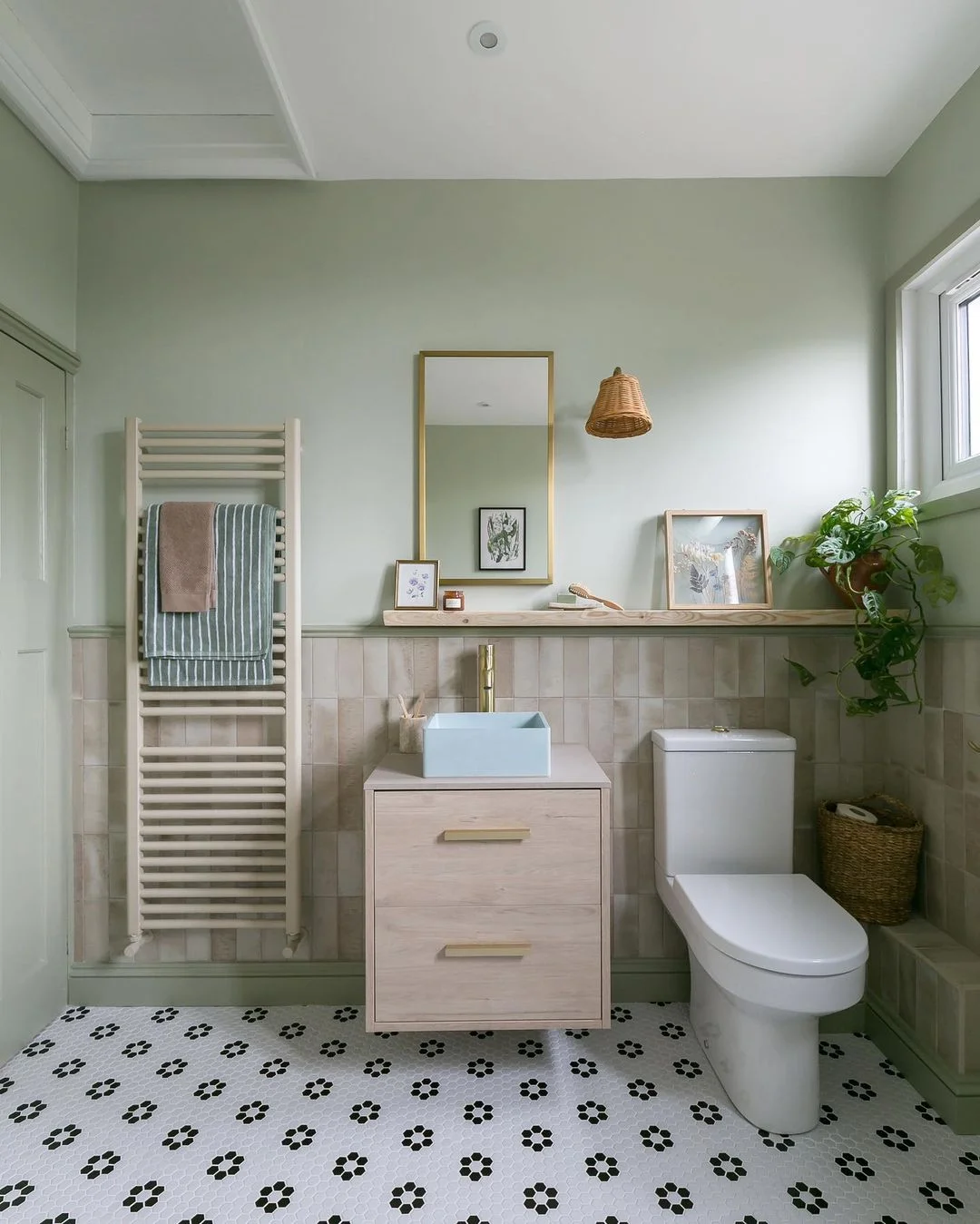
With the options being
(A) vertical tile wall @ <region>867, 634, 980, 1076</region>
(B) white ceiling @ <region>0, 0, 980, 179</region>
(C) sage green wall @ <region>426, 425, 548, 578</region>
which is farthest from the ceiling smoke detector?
(A) vertical tile wall @ <region>867, 634, 980, 1076</region>

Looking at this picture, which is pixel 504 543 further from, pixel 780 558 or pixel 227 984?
pixel 227 984

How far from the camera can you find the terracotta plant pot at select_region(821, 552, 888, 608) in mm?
1932

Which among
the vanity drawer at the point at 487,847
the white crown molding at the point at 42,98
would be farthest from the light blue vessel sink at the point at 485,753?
the white crown molding at the point at 42,98

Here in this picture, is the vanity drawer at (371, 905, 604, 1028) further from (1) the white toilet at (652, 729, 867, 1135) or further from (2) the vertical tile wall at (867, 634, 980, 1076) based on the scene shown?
(2) the vertical tile wall at (867, 634, 980, 1076)

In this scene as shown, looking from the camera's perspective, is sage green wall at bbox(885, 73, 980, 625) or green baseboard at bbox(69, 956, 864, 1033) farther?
green baseboard at bbox(69, 956, 864, 1033)

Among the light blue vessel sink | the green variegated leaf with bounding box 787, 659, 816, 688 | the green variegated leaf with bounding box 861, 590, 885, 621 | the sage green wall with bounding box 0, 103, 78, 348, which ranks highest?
the sage green wall with bounding box 0, 103, 78, 348

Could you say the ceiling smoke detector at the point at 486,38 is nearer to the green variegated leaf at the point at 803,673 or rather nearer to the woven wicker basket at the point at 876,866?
the green variegated leaf at the point at 803,673

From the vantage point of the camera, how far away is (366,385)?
209 cm

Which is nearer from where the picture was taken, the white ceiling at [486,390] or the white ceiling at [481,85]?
the white ceiling at [481,85]

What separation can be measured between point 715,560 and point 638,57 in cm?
131

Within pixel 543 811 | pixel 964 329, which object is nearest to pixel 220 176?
pixel 543 811

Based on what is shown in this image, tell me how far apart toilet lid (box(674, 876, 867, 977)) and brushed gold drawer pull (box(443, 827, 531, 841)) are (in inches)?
18.2

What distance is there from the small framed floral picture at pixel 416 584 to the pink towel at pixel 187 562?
0.53 metres

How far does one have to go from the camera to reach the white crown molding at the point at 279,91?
151 centimetres
